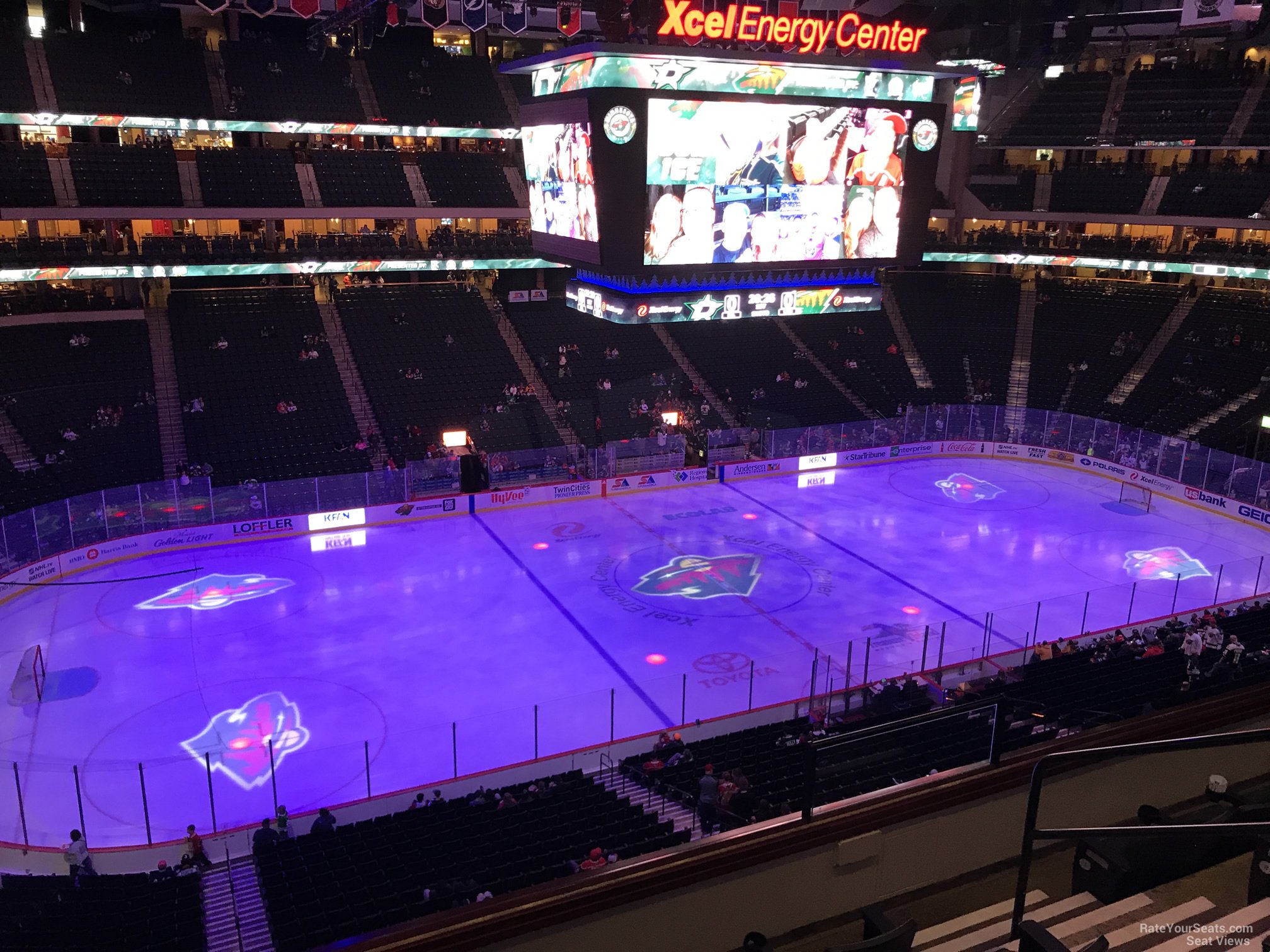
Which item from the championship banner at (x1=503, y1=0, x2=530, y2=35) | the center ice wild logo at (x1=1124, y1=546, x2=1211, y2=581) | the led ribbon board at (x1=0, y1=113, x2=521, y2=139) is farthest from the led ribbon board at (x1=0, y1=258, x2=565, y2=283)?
the center ice wild logo at (x1=1124, y1=546, x2=1211, y2=581)

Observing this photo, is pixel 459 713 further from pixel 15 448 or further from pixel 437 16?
pixel 437 16

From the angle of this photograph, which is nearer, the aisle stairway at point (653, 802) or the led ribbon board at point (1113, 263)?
the aisle stairway at point (653, 802)

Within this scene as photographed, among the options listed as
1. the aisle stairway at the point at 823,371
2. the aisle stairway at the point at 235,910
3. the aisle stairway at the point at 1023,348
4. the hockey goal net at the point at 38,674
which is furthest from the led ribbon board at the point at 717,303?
the aisle stairway at the point at 1023,348

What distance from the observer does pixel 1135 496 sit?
34.4 meters

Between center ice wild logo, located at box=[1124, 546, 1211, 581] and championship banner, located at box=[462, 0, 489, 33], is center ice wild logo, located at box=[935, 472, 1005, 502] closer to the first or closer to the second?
center ice wild logo, located at box=[1124, 546, 1211, 581]

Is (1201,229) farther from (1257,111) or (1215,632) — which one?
(1215,632)

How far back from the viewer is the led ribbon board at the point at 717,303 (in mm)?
22469

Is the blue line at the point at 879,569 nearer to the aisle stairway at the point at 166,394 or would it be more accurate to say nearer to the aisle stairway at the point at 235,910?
the aisle stairway at the point at 235,910

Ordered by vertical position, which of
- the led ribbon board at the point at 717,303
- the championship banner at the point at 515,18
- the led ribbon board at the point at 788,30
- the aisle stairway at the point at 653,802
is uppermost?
the championship banner at the point at 515,18

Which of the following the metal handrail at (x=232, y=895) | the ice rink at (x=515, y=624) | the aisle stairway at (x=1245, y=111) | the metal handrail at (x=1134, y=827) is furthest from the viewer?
the aisle stairway at (x=1245, y=111)

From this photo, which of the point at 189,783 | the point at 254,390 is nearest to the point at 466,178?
the point at 254,390

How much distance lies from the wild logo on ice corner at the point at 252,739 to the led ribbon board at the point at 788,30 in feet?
50.0

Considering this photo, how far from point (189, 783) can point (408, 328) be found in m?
26.4

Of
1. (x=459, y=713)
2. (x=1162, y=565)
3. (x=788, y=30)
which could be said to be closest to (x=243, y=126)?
(x=788, y=30)
